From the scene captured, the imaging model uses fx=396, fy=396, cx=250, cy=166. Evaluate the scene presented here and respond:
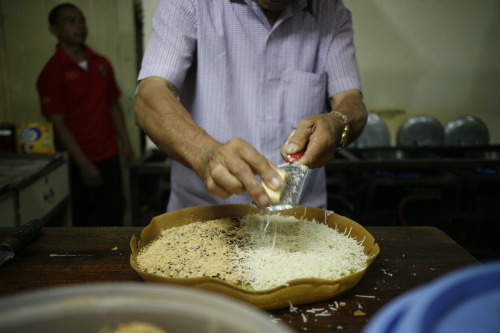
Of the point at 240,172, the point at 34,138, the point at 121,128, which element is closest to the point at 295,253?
the point at 240,172

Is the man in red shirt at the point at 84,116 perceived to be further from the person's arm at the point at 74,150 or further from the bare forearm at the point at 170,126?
the bare forearm at the point at 170,126

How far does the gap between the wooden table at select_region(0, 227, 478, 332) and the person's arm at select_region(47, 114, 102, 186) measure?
2406 millimetres

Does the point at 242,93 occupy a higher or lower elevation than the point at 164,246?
higher

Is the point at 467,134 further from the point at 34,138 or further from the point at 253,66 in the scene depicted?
the point at 34,138

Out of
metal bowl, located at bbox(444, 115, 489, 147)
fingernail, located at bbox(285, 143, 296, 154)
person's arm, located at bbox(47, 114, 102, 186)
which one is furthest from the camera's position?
person's arm, located at bbox(47, 114, 102, 186)

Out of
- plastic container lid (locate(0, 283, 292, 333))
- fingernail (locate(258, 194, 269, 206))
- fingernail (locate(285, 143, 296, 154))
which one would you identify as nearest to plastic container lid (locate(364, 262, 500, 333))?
plastic container lid (locate(0, 283, 292, 333))

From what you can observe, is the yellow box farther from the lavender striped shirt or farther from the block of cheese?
the block of cheese

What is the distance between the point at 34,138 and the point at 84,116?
83 centimetres

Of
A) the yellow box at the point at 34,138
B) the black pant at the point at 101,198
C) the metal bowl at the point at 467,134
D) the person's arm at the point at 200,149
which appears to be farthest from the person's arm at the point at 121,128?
the metal bowl at the point at 467,134

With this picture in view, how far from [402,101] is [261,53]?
2883 mm

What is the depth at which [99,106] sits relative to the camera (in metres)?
3.98

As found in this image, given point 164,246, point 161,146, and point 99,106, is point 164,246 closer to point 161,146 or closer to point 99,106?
point 161,146

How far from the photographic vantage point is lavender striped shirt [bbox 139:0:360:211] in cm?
175

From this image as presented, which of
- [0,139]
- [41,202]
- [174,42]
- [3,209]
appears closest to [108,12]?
[0,139]
